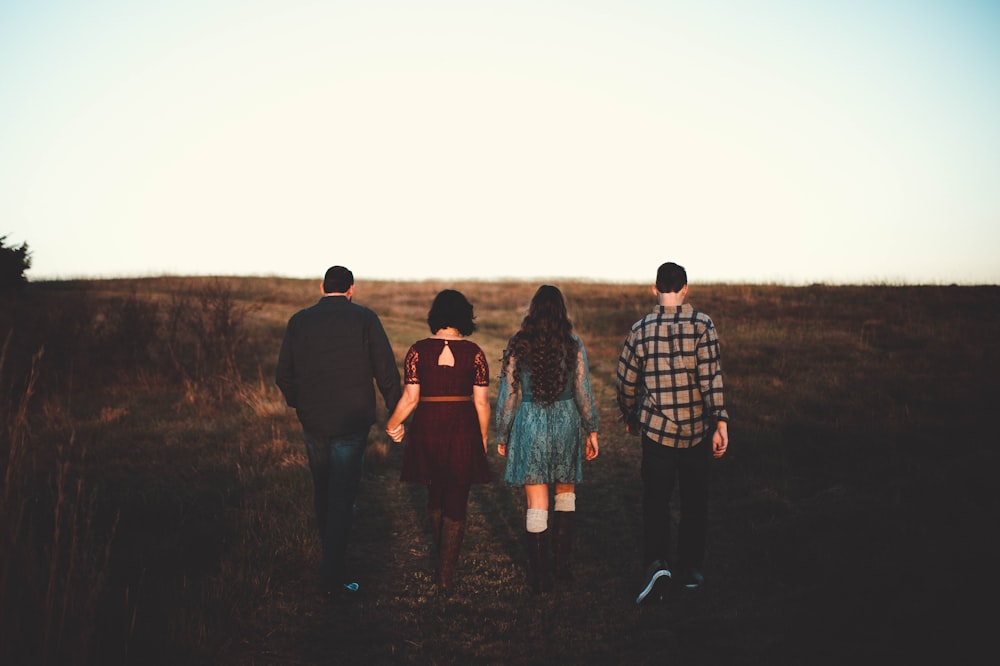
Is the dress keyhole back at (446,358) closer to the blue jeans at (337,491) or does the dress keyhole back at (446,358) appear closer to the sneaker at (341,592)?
the blue jeans at (337,491)

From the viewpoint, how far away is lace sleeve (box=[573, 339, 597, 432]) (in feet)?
16.1

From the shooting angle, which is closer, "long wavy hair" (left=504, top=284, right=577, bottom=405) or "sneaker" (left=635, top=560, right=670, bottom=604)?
"sneaker" (left=635, top=560, right=670, bottom=604)

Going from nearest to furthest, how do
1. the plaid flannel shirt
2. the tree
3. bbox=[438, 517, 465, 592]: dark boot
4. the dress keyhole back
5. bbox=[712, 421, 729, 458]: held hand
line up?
bbox=[712, 421, 729, 458]: held hand → the plaid flannel shirt → the dress keyhole back → bbox=[438, 517, 465, 592]: dark boot → the tree

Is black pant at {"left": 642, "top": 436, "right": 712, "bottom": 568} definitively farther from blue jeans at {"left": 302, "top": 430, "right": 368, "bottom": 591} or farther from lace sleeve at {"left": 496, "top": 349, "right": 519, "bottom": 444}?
blue jeans at {"left": 302, "top": 430, "right": 368, "bottom": 591}

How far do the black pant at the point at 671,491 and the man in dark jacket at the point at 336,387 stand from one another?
2015mm

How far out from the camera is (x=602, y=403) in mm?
13766

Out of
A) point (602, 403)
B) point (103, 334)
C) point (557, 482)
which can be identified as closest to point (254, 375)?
point (103, 334)

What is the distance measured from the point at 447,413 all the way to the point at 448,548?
1029 millimetres

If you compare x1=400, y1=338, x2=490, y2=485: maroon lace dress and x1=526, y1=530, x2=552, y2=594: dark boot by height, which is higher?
x1=400, y1=338, x2=490, y2=485: maroon lace dress

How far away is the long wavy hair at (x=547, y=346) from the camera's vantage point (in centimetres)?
478

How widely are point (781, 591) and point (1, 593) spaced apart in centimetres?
468

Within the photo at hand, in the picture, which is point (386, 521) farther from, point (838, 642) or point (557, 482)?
point (838, 642)

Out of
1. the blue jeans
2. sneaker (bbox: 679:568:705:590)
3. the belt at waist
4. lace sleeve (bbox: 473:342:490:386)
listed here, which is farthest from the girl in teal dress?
the blue jeans

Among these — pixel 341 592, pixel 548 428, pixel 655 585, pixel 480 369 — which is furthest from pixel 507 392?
pixel 341 592
